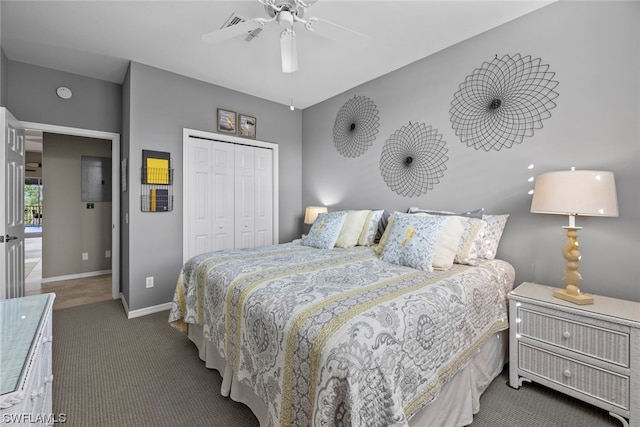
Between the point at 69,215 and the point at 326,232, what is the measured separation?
4426 millimetres

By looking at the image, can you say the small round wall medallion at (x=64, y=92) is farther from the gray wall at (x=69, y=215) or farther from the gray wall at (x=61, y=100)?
the gray wall at (x=69, y=215)

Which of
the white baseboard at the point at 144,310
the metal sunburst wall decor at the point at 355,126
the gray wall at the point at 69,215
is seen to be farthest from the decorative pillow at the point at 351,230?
the gray wall at the point at 69,215

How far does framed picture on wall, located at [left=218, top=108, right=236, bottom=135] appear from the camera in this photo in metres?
A: 3.57

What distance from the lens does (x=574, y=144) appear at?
1982 mm

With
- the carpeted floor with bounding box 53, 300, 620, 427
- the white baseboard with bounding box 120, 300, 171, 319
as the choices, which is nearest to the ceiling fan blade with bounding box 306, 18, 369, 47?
the carpeted floor with bounding box 53, 300, 620, 427

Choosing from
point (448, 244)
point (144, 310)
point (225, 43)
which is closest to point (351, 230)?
point (448, 244)

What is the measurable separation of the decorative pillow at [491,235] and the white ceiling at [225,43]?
1.62 meters

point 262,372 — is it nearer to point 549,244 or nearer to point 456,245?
point 456,245

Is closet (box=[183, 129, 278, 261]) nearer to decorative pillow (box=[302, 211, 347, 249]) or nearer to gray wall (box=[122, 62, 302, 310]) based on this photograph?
gray wall (box=[122, 62, 302, 310])

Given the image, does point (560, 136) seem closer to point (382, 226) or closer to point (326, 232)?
point (382, 226)

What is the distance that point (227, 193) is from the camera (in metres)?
3.70

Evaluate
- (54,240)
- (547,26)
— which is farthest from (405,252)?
(54,240)

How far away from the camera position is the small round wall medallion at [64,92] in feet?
10.2

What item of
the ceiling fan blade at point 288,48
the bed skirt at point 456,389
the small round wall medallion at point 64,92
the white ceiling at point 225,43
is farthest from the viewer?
the small round wall medallion at point 64,92
